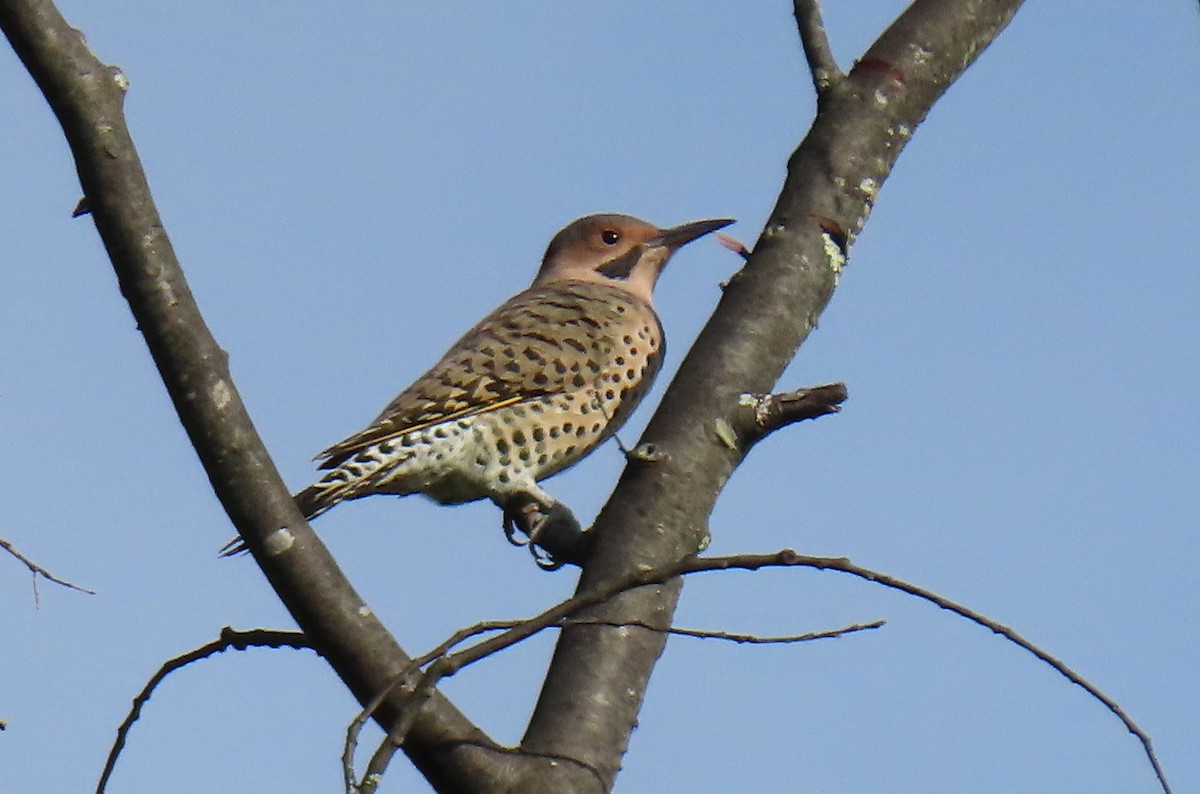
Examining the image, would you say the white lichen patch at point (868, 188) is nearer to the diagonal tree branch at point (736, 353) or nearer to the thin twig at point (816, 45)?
the diagonal tree branch at point (736, 353)

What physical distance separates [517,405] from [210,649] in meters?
3.43

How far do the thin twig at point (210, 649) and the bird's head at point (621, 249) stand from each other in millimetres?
4626

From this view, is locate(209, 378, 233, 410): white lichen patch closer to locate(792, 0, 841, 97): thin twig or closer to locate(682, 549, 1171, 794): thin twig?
locate(682, 549, 1171, 794): thin twig

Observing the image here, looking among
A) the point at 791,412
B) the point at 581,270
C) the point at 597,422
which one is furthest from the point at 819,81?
the point at 581,270

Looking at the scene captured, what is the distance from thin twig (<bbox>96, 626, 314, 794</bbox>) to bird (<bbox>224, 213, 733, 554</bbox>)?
2.47 m

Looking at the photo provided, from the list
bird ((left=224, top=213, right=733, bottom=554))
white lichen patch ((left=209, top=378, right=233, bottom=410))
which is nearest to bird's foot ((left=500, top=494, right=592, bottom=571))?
bird ((left=224, top=213, right=733, bottom=554))

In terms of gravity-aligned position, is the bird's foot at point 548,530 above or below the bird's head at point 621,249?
below

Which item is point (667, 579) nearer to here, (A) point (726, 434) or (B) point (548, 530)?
(A) point (726, 434)

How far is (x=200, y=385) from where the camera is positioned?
9.25 feet

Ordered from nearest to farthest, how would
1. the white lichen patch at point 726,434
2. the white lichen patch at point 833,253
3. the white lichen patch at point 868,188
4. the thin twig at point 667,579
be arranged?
the thin twig at point 667,579, the white lichen patch at point 726,434, the white lichen patch at point 833,253, the white lichen patch at point 868,188

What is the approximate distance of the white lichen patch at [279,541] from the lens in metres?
2.85

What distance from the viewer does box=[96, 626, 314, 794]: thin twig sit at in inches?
116

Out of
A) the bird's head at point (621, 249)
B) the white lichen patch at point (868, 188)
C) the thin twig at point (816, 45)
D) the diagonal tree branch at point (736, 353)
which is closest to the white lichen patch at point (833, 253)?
the diagonal tree branch at point (736, 353)

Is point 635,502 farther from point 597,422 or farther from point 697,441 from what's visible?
point 597,422
